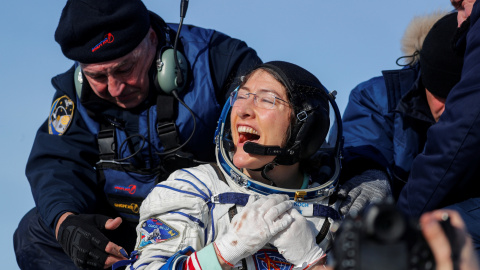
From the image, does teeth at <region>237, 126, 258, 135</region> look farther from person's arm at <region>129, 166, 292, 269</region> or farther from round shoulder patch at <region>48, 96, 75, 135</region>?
round shoulder patch at <region>48, 96, 75, 135</region>

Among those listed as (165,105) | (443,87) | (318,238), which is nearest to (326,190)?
(318,238)

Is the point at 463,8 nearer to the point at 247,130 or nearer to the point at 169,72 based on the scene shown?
the point at 247,130

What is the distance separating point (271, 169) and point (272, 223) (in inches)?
17.8

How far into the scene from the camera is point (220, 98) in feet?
12.9

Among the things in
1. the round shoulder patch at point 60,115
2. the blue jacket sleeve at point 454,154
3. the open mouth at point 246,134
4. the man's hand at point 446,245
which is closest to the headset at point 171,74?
the round shoulder patch at point 60,115

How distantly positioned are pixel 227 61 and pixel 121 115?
2.35ft

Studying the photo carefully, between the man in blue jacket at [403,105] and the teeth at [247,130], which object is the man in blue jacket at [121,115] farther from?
the teeth at [247,130]

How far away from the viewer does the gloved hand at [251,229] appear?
2416mm

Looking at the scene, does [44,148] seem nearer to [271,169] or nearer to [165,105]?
[165,105]

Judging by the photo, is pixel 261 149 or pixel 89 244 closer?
pixel 261 149

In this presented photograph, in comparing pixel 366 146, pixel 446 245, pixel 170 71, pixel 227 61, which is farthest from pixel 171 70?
pixel 446 245

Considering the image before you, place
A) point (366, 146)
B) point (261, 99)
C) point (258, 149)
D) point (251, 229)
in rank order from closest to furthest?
point (251, 229)
point (258, 149)
point (261, 99)
point (366, 146)

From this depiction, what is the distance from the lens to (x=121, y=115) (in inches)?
155

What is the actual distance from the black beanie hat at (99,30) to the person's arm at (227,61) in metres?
0.47
